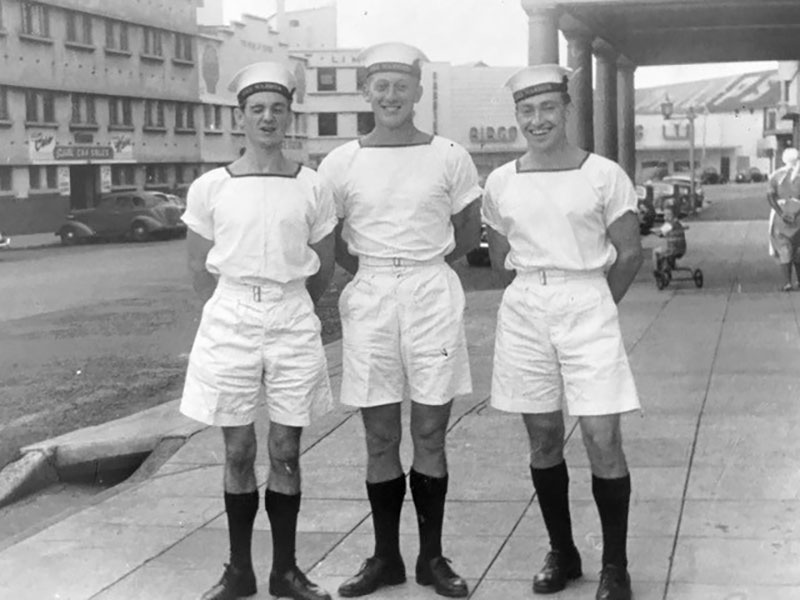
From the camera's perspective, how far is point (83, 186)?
51.1 m

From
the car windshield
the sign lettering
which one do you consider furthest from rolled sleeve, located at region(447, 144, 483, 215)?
the sign lettering

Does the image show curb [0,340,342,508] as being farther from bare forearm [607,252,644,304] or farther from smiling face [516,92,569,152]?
smiling face [516,92,569,152]

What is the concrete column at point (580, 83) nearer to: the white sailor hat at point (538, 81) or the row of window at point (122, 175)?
the white sailor hat at point (538, 81)

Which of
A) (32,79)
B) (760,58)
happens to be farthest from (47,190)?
(760,58)

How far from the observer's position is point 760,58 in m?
27.8

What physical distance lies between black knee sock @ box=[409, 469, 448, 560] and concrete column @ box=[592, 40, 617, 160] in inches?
777

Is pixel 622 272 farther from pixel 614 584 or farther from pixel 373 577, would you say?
pixel 373 577

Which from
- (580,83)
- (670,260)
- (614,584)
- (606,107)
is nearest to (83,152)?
(606,107)

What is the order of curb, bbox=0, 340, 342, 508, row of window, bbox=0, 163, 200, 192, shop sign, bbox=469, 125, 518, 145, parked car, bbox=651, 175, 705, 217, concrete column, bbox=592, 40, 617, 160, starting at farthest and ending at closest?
shop sign, bbox=469, 125, 518, 145 < row of window, bbox=0, 163, 200, 192 < parked car, bbox=651, 175, 705, 217 < concrete column, bbox=592, 40, 617, 160 < curb, bbox=0, 340, 342, 508

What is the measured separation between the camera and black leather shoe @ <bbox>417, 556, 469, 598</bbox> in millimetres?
5328

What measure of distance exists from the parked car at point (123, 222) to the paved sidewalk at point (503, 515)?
3268 centimetres

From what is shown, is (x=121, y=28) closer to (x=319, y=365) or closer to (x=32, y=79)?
(x=32, y=79)

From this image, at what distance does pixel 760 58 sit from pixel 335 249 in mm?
23759

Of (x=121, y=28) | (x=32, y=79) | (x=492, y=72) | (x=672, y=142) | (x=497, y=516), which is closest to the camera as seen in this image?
(x=497, y=516)
